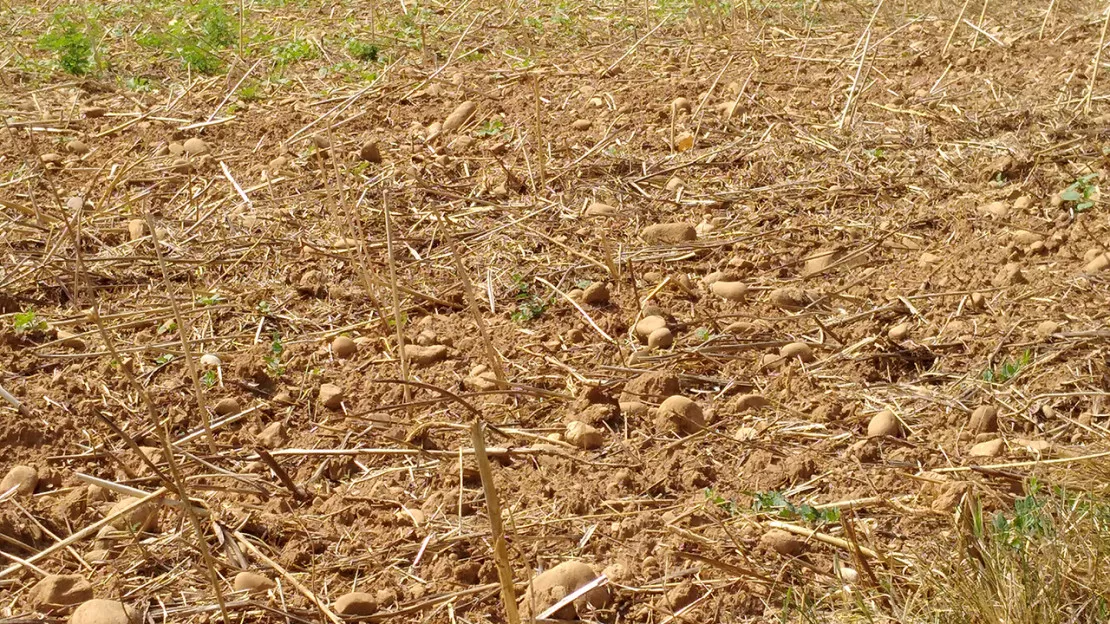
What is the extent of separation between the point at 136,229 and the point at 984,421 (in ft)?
7.90

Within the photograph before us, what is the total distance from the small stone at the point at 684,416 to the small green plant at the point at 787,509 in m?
0.26

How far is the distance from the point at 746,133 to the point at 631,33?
3.77ft

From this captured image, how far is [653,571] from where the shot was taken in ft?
6.66

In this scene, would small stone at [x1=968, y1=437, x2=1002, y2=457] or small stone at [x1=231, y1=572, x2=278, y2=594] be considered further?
small stone at [x1=968, y1=437, x2=1002, y2=457]

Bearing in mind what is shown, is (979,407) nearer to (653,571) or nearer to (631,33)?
(653,571)

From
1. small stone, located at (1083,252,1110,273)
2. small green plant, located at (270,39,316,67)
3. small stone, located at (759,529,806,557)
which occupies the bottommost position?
small green plant, located at (270,39,316,67)

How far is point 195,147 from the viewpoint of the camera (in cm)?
389

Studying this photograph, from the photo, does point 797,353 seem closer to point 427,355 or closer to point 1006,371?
point 1006,371

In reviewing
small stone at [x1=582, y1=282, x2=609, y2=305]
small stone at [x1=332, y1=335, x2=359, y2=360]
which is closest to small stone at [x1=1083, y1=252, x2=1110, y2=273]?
small stone at [x1=582, y1=282, x2=609, y2=305]

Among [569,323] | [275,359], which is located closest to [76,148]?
[275,359]

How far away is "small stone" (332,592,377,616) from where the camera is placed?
1947 mm

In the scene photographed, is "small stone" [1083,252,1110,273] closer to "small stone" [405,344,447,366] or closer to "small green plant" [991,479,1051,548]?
"small green plant" [991,479,1051,548]

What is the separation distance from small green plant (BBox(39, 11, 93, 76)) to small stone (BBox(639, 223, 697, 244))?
2692mm

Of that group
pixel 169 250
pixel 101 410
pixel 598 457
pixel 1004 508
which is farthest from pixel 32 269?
pixel 1004 508
